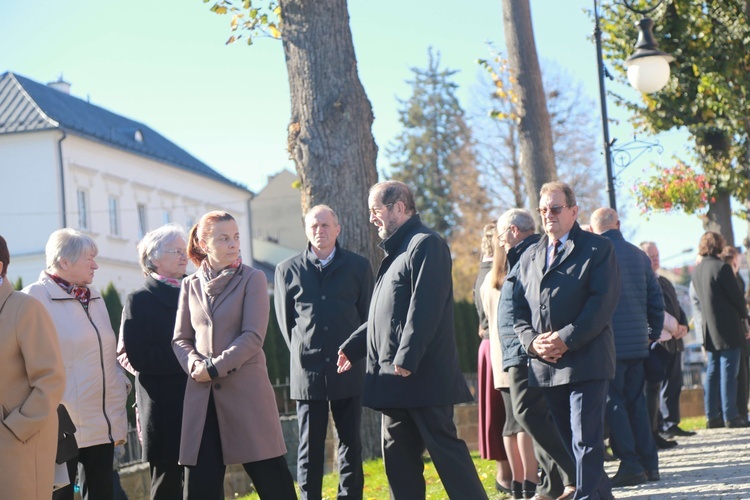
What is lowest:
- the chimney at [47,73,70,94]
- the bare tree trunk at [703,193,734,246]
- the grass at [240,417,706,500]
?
the grass at [240,417,706,500]

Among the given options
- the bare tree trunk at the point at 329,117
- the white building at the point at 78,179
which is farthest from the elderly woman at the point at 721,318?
the white building at the point at 78,179

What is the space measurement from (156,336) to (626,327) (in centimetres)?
399

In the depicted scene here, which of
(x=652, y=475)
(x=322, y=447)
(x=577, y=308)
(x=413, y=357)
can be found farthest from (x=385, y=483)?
(x=413, y=357)

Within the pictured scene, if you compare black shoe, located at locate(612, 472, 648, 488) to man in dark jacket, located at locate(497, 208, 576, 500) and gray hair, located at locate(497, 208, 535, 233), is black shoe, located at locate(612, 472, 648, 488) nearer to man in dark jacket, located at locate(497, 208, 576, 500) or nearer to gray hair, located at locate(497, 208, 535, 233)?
man in dark jacket, located at locate(497, 208, 576, 500)

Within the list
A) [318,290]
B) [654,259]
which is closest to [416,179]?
[654,259]

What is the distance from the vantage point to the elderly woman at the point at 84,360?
7422 mm

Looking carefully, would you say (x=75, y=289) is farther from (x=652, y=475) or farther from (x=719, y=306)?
(x=719, y=306)

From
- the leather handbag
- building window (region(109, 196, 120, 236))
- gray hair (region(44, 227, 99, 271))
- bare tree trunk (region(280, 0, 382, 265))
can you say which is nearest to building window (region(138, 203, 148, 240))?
building window (region(109, 196, 120, 236))

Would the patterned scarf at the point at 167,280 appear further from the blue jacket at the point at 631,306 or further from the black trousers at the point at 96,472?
the blue jacket at the point at 631,306

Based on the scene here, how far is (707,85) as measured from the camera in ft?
66.8

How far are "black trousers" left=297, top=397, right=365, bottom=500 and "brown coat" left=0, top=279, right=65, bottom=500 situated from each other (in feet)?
9.85

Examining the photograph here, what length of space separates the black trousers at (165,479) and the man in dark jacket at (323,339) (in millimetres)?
1050

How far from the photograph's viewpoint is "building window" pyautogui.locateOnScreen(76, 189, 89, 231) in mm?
46844

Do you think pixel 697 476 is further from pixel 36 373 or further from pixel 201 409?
pixel 36 373
